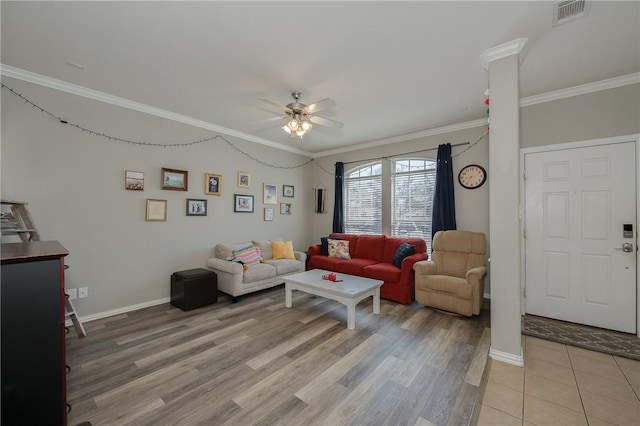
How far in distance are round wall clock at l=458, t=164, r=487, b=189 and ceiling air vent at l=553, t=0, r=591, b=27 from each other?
7.92 ft

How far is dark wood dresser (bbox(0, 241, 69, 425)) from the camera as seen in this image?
118 cm

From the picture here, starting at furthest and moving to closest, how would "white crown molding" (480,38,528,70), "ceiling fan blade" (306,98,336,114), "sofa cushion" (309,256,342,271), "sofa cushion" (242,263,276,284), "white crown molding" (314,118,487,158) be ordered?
"sofa cushion" (309,256,342,271) → "white crown molding" (314,118,487,158) → "sofa cushion" (242,263,276,284) → "ceiling fan blade" (306,98,336,114) → "white crown molding" (480,38,528,70)

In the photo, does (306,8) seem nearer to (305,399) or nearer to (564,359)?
(305,399)

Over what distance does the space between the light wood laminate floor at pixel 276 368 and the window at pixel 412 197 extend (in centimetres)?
182

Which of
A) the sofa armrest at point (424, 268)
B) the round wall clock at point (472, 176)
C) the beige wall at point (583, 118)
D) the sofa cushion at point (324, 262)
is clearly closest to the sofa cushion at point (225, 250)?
the sofa cushion at point (324, 262)

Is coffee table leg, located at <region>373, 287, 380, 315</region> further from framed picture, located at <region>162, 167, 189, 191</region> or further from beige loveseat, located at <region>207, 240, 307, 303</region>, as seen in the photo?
framed picture, located at <region>162, 167, 189, 191</region>

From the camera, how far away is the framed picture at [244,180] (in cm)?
501

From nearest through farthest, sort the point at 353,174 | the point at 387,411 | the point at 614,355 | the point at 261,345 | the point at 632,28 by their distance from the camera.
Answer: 1. the point at 387,411
2. the point at 632,28
3. the point at 614,355
4. the point at 261,345
5. the point at 353,174

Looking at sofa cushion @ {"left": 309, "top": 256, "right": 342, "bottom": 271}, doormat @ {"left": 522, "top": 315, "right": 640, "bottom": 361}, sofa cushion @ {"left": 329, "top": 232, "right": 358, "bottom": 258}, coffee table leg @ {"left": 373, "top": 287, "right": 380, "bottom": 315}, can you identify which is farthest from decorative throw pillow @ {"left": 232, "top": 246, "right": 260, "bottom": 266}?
doormat @ {"left": 522, "top": 315, "right": 640, "bottom": 361}

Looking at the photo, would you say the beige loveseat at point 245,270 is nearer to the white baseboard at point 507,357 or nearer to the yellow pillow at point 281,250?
the yellow pillow at point 281,250

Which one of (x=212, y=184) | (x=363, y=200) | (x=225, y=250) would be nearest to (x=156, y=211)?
(x=212, y=184)

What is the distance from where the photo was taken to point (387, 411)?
183 cm

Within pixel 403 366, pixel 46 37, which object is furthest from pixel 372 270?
pixel 46 37

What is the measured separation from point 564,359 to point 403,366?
1553 millimetres
